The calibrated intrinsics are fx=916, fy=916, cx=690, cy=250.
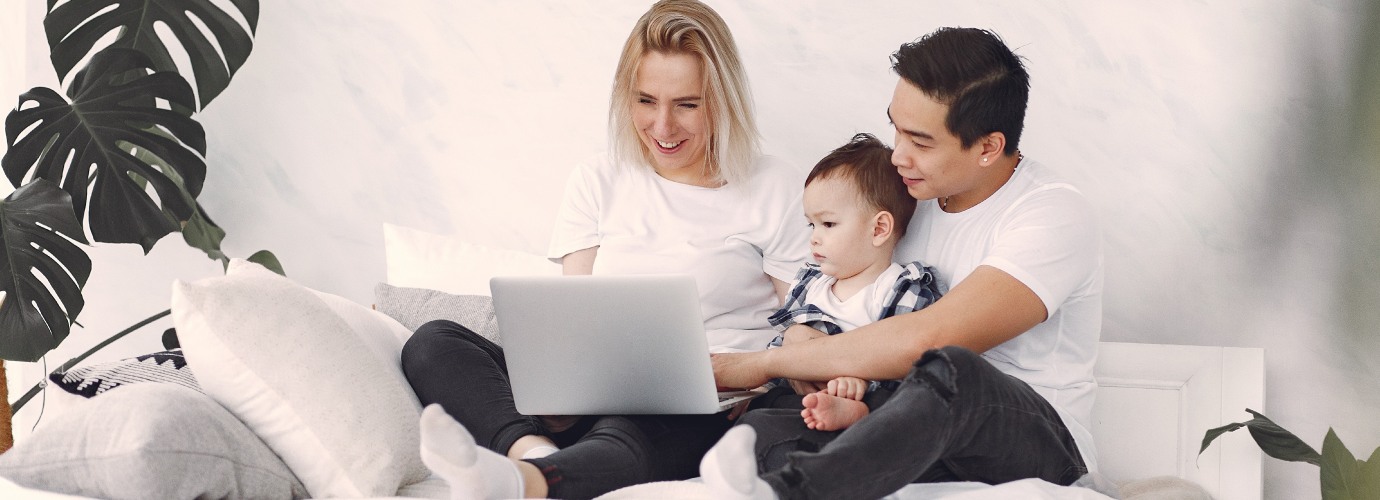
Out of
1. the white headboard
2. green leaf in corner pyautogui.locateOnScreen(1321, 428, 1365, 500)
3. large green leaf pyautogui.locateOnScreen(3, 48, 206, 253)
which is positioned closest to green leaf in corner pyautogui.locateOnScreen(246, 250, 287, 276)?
large green leaf pyautogui.locateOnScreen(3, 48, 206, 253)

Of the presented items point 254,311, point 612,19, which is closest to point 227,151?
point 612,19

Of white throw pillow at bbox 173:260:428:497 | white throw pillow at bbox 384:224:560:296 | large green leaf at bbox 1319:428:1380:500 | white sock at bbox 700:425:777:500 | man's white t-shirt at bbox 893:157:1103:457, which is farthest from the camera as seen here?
white throw pillow at bbox 384:224:560:296

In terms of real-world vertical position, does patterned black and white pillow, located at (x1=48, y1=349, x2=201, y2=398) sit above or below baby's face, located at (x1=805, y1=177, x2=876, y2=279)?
below

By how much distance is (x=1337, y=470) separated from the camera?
1570mm

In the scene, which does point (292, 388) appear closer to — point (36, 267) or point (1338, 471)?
point (36, 267)

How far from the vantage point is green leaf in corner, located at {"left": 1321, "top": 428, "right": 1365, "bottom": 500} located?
1554 mm

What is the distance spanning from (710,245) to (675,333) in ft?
1.80

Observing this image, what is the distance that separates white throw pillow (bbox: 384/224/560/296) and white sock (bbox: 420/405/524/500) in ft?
3.23

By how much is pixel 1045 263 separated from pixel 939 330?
18cm

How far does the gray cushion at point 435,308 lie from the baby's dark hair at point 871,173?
0.72 m

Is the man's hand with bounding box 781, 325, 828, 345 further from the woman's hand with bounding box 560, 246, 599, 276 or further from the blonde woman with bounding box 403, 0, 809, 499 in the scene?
the woman's hand with bounding box 560, 246, 599, 276

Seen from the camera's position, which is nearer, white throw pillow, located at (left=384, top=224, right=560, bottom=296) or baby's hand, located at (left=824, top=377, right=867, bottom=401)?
baby's hand, located at (left=824, top=377, right=867, bottom=401)

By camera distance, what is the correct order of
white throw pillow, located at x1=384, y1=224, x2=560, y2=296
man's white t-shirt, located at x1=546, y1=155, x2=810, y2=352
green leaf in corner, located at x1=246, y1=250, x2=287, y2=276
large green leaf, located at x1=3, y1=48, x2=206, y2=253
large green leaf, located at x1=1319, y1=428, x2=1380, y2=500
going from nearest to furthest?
large green leaf, located at x1=1319, y1=428, x2=1380, y2=500 < man's white t-shirt, located at x1=546, y1=155, x2=810, y2=352 < large green leaf, located at x1=3, y1=48, x2=206, y2=253 < white throw pillow, located at x1=384, y1=224, x2=560, y2=296 < green leaf in corner, located at x1=246, y1=250, x2=287, y2=276

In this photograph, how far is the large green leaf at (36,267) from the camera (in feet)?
5.66
